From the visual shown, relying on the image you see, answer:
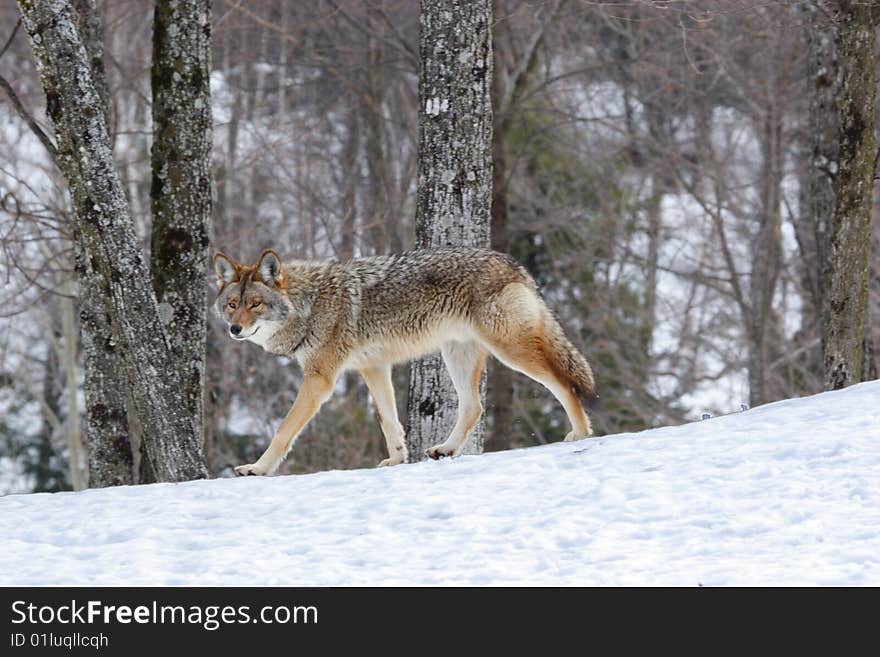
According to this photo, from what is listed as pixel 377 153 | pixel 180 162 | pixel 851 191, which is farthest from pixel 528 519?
pixel 377 153

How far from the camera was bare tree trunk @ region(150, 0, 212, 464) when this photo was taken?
9.17m

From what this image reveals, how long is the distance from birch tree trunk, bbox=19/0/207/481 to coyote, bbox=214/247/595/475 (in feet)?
2.18

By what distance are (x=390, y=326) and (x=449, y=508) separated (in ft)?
6.97

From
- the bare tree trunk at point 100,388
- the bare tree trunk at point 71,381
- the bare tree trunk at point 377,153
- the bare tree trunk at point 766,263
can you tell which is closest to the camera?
the bare tree trunk at point 100,388

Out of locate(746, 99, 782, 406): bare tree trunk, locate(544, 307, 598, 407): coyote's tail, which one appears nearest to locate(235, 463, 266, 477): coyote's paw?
locate(544, 307, 598, 407): coyote's tail

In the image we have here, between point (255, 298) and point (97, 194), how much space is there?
50.3 inches

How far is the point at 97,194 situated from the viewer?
7766 mm

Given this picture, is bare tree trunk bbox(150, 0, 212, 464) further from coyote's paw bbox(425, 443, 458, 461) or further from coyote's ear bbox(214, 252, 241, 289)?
coyote's paw bbox(425, 443, 458, 461)

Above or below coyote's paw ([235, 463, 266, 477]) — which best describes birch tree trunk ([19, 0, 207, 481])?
above

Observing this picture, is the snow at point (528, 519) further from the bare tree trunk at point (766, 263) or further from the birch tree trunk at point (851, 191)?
the bare tree trunk at point (766, 263)

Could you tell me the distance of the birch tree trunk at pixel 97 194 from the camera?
7.75 meters

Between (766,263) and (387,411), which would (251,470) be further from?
(766,263)

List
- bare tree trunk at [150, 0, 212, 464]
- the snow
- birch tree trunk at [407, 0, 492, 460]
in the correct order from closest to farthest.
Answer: the snow < birch tree trunk at [407, 0, 492, 460] < bare tree trunk at [150, 0, 212, 464]

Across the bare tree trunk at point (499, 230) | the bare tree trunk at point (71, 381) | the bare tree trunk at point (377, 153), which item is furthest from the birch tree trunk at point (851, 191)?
the bare tree trunk at point (71, 381)
